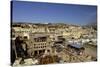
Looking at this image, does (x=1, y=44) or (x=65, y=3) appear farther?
(x=65, y=3)

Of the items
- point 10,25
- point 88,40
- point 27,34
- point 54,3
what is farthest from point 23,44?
point 88,40

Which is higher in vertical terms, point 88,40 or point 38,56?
point 88,40

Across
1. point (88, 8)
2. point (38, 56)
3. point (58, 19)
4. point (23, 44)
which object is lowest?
point (38, 56)

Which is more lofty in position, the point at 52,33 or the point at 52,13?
the point at 52,13

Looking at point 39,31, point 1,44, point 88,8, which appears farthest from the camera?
point 88,8

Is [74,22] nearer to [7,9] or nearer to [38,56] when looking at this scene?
[38,56]

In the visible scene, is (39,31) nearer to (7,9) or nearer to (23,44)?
(23,44)

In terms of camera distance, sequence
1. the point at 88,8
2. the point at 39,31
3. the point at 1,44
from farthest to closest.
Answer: the point at 88,8
the point at 39,31
the point at 1,44
